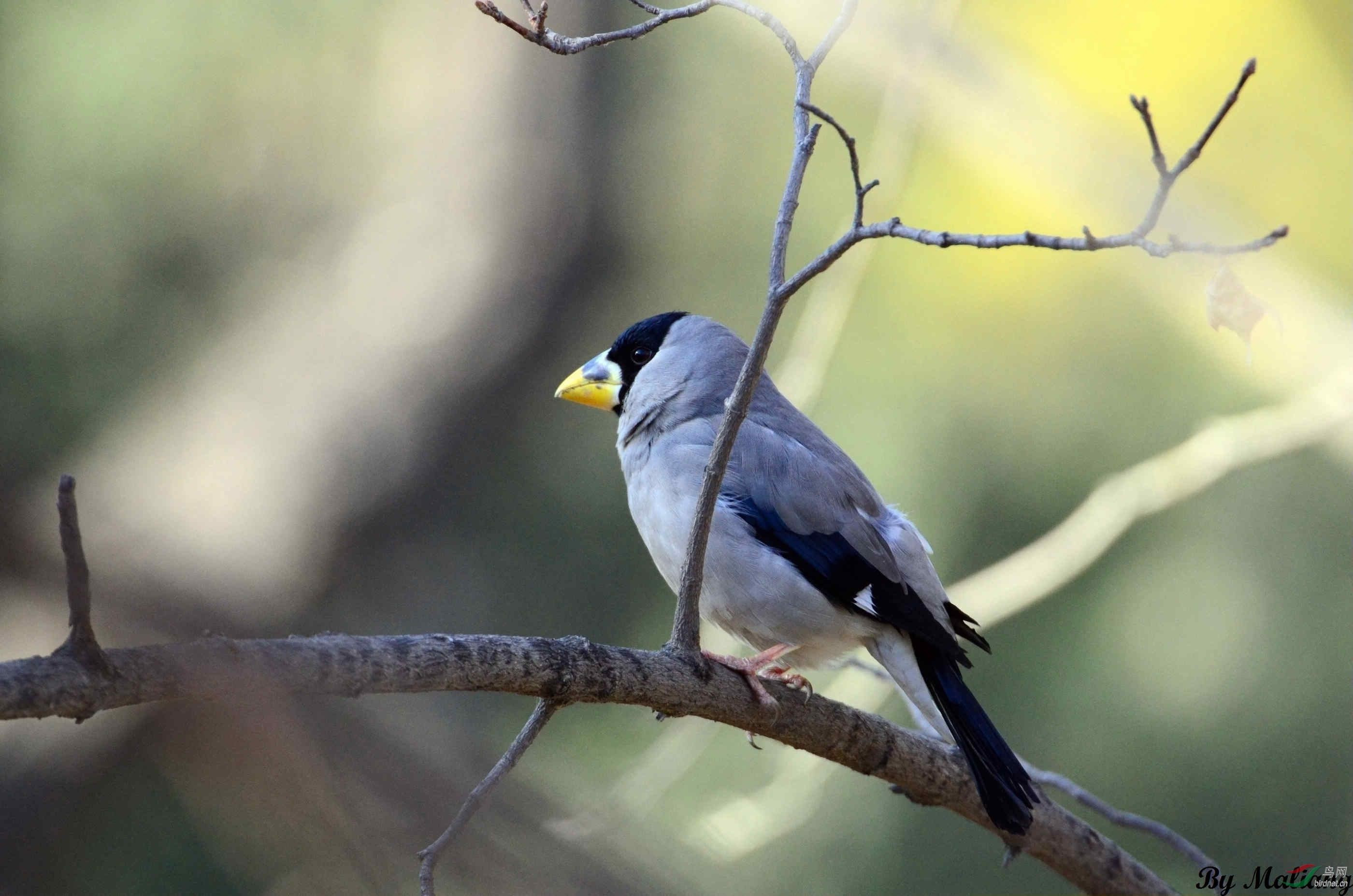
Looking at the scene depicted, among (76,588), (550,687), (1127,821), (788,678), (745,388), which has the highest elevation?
(745,388)

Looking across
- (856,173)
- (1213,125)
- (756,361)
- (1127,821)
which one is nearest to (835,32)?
(856,173)

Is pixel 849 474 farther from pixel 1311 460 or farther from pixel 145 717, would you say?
pixel 1311 460

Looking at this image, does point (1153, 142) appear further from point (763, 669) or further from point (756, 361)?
point (763, 669)

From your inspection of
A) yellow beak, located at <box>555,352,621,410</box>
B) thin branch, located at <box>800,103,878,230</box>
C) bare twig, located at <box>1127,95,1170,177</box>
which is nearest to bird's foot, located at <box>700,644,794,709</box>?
thin branch, located at <box>800,103,878,230</box>

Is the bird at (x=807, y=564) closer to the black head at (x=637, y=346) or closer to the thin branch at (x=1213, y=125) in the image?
the black head at (x=637, y=346)

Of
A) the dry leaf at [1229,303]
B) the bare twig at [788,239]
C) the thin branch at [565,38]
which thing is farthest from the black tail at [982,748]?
the thin branch at [565,38]

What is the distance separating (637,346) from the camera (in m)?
3.24

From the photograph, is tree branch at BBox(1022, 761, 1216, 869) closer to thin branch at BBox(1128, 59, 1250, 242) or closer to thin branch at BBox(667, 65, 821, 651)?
thin branch at BBox(667, 65, 821, 651)

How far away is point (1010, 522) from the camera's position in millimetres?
4562

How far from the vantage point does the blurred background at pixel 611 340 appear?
4.25 metres

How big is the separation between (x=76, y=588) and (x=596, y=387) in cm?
210

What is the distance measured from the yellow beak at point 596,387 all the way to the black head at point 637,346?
0.02 m

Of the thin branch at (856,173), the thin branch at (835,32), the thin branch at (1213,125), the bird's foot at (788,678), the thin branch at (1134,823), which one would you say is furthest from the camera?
the thin branch at (1134,823)

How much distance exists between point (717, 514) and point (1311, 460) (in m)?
3.02
